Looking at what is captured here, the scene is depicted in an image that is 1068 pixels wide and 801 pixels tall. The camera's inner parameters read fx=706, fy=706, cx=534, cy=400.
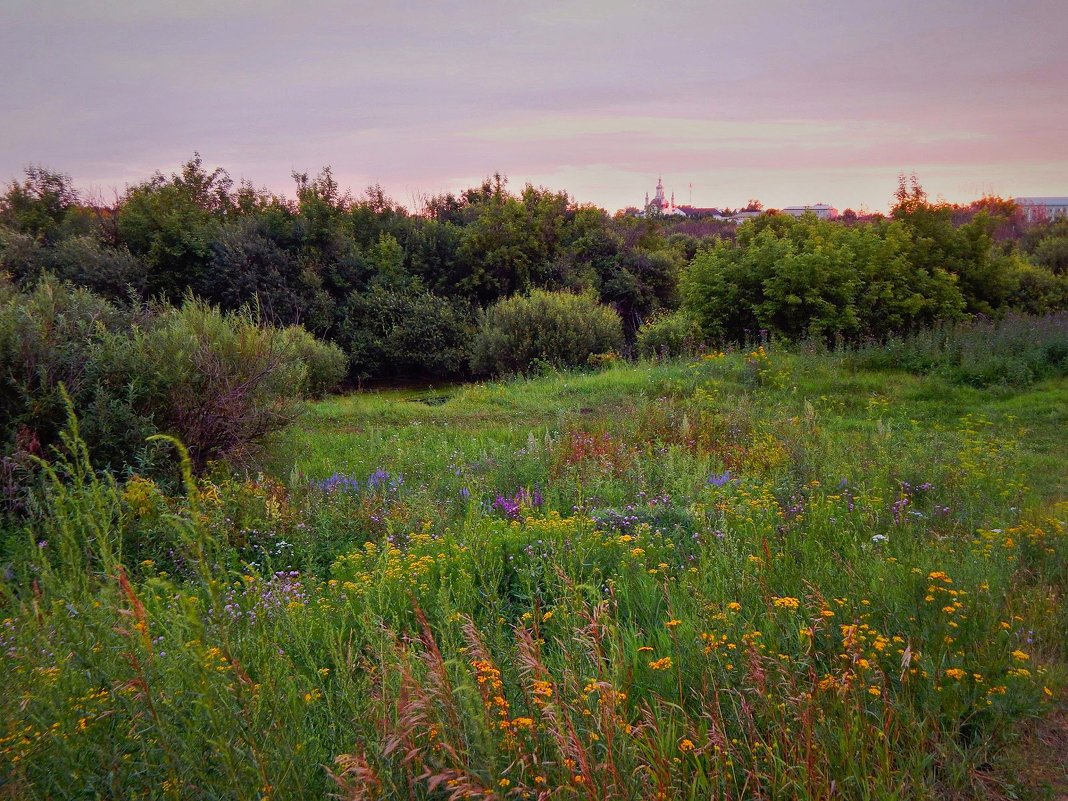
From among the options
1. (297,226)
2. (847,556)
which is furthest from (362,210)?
(847,556)

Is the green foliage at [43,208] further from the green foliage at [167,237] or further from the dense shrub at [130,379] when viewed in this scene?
the dense shrub at [130,379]

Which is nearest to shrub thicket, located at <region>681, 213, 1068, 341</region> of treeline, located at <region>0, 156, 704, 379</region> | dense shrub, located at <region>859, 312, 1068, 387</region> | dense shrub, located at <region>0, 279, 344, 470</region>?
dense shrub, located at <region>859, 312, 1068, 387</region>

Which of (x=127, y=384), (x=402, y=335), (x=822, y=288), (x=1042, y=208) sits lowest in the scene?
(x=402, y=335)

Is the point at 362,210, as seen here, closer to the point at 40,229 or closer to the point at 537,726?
the point at 40,229

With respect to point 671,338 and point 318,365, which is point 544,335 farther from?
point 318,365

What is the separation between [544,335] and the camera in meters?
17.1

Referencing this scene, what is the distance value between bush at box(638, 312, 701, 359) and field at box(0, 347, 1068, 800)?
8693mm

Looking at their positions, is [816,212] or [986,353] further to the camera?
[816,212]

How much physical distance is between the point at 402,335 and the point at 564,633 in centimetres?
1985

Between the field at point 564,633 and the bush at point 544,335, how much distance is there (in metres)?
10.2

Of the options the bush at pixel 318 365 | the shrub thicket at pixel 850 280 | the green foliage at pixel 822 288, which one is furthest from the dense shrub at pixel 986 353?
the bush at pixel 318 365

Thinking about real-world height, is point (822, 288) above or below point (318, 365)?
above

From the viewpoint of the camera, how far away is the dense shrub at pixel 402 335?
Result: 22203mm

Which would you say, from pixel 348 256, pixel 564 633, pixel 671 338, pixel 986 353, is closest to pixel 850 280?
pixel 986 353
